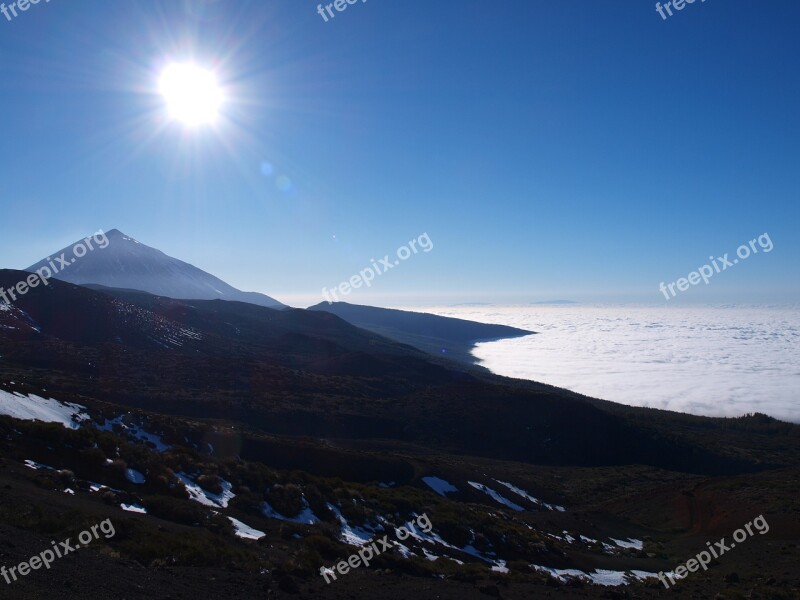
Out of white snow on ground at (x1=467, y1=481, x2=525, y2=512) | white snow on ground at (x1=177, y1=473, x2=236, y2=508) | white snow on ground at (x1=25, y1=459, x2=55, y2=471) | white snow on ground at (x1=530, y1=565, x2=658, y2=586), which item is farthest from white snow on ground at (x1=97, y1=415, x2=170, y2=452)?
white snow on ground at (x1=467, y1=481, x2=525, y2=512)

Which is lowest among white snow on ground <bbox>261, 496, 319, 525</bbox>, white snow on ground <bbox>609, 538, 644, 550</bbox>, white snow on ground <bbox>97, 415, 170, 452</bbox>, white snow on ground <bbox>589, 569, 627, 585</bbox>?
white snow on ground <bbox>609, 538, 644, 550</bbox>

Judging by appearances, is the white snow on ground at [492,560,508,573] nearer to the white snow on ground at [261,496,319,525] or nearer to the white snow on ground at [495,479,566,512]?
the white snow on ground at [261,496,319,525]

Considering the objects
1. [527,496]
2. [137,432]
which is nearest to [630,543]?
[527,496]

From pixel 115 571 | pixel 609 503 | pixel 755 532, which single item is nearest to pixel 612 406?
pixel 609 503

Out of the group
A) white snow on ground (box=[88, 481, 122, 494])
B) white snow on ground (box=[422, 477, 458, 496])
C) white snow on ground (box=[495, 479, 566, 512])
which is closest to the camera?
white snow on ground (box=[88, 481, 122, 494])

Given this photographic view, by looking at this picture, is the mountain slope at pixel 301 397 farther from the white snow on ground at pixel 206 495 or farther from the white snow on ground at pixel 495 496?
the white snow on ground at pixel 206 495

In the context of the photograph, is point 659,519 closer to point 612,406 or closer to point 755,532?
point 755,532

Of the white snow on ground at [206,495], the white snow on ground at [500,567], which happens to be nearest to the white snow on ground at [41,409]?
the white snow on ground at [206,495]
